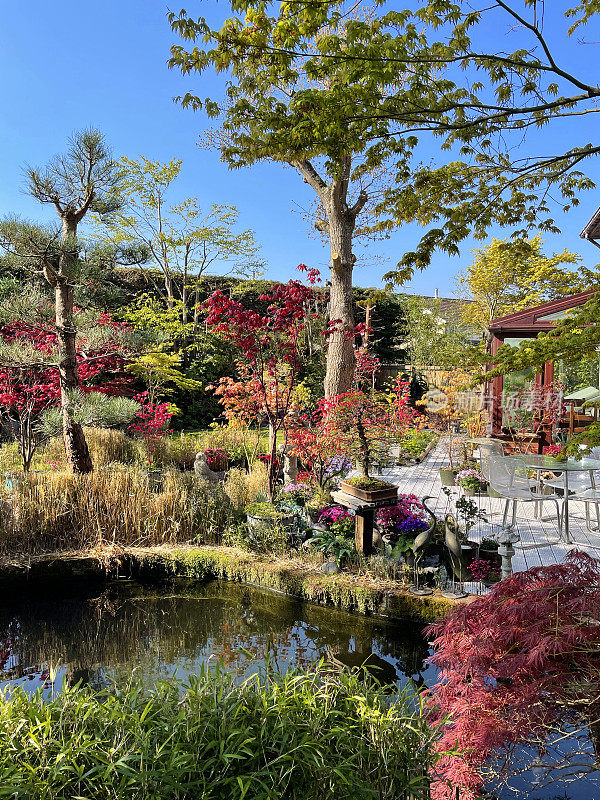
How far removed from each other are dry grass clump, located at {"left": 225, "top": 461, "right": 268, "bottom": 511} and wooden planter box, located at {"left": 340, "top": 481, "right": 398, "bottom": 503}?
45.8 inches

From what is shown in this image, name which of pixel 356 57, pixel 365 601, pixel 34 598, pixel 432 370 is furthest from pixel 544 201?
pixel 432 370

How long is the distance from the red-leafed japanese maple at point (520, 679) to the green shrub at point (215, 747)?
5.8 inches

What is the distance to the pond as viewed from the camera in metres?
3.33

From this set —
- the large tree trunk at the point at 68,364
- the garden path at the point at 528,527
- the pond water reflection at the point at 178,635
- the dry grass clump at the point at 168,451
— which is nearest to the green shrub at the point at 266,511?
the pond water reflection at the point at 178,635

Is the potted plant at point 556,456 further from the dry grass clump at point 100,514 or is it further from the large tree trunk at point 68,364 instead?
the large tree trunk at point 68,364

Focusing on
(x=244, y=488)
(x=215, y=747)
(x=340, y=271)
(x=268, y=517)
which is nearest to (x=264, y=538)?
(x=268, y=517)

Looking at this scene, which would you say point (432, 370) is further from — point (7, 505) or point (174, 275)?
point (7, 505)

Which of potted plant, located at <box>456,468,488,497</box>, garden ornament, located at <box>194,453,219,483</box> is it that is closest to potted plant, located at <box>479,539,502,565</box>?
potted plant, located at <box>456,468,488,497</box>

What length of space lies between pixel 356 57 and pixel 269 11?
0.76 m

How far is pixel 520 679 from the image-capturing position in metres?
1.85

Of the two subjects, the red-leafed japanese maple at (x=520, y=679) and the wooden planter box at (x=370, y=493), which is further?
the wooden planter box at (x=370, y=493)

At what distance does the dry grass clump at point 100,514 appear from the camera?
4.84 meters

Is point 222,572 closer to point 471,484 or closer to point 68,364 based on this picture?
point 68,364

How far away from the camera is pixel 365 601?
153 inches
